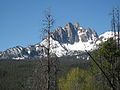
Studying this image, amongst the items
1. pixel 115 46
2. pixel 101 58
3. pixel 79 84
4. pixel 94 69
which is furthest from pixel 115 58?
pixel 79 84

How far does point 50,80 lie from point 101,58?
15075 mm

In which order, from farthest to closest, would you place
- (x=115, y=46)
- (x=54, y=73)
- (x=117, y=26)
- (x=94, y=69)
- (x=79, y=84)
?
(x=79, y=84)
(x=94, y=69)
(x=115, y=46)
(x=117, y=26)
(x=54, y=73)

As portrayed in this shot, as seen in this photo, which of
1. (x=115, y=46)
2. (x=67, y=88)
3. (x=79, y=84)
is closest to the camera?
(x=115, y=46)

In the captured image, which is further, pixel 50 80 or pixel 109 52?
pixel 109 52

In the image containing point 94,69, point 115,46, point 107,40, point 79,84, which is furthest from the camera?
point 79,84

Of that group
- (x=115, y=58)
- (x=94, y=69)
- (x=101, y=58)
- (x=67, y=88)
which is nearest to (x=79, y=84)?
(x=67, y=88)

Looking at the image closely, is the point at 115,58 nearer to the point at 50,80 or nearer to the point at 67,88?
the point at 50,80

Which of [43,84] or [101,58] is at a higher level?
[101,58]

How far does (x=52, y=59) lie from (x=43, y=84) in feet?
7.05

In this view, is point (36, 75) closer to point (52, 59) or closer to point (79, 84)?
point (52, 59)

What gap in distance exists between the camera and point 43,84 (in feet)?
96.6

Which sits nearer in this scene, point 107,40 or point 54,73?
point 54,73

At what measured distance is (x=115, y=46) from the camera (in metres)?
37.0

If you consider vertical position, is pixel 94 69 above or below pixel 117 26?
below
